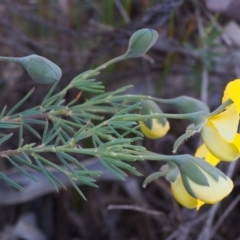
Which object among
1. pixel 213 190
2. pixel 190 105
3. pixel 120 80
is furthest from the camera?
pixel 120 80

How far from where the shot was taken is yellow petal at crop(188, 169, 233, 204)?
0.77m

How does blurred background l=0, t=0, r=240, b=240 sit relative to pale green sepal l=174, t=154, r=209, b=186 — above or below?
below

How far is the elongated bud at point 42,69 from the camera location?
859 mm

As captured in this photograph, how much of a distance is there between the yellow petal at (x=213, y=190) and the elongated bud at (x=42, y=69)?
271 millimetres

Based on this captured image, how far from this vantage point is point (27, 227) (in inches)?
64.6

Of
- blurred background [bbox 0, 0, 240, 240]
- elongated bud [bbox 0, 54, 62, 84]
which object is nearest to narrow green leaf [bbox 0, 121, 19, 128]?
elongated bud [bbox 0, 54, 62, 84]

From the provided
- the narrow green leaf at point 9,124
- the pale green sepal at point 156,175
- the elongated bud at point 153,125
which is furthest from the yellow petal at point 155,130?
the narrow green leaf at point 9,124

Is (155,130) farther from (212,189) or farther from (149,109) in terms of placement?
(212,189)

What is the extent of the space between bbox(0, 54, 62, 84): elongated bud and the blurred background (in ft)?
2.24

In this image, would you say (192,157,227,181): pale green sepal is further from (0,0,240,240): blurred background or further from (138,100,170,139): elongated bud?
(0,0,240,240): blurred background

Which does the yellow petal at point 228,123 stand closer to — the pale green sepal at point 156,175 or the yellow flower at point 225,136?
the yellow flower at point 225,136

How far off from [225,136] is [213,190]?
3.1 inches

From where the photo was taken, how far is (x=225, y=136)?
30.9 inches

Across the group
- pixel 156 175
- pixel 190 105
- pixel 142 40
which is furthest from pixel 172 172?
pixel 142 40
